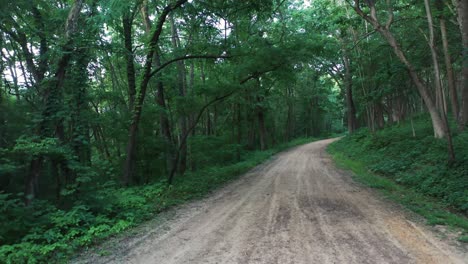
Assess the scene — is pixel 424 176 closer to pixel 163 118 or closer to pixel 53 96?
pixel 163 118

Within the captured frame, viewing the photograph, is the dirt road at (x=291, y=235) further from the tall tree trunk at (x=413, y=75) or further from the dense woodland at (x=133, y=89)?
the tall tree trunk at (x=413, y=75)

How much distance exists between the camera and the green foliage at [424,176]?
6336 millimetres

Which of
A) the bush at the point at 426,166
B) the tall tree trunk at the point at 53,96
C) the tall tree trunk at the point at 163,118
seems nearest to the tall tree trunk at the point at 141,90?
the tall tree trunk at the point at 53,96

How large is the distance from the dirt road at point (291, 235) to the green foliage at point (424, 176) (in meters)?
0.86

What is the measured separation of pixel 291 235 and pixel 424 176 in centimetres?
630

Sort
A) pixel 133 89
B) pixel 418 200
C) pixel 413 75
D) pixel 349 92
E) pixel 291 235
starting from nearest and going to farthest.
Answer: pixel 291 235 < pixel 418 200 < pixel 133 89 < pixel 413 75 < pixel 349 92

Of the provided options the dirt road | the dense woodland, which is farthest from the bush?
the dirt road

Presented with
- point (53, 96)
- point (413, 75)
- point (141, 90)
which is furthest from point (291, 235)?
point (413, 75)

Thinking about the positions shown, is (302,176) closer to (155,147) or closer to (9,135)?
(155,147)

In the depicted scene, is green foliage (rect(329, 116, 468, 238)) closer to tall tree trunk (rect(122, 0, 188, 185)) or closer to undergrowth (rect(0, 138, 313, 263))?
undergrowth (rect(0, 138, 313, 263))

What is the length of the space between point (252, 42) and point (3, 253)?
923 cm

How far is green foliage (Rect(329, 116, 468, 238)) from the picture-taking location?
6336 millimetres

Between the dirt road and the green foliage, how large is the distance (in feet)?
2.83

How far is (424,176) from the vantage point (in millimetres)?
8570
